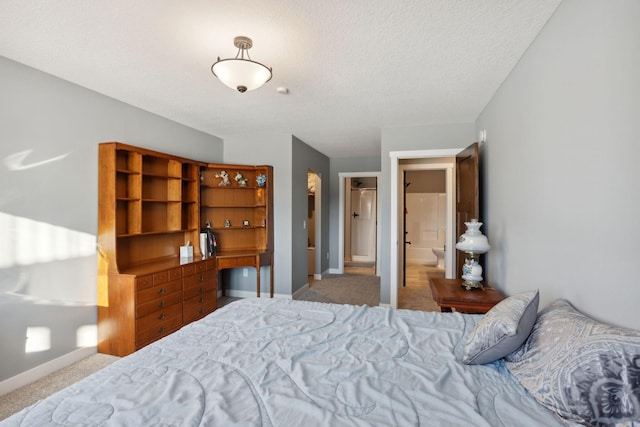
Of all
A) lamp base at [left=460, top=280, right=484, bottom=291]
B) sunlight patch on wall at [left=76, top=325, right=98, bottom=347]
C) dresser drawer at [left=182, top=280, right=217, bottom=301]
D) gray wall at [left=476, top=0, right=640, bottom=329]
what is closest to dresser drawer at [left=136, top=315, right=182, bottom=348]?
dresser drawer at [left=182, top=280, right=217, bottom=301]

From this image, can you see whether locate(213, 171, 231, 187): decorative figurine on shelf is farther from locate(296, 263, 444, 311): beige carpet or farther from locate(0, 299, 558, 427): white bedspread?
locate(0, 299, 558, 427): white bedspread

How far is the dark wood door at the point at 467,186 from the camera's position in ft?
9.85

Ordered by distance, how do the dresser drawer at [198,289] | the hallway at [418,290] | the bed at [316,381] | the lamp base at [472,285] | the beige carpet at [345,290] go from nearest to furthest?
the bed at [316,381], the lamp base at [472,285], the dresser drawer at [198,289], the hallway at [418,290], the beige carpet at [345,290]

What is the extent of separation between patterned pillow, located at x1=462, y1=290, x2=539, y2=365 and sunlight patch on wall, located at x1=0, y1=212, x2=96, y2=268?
10.2 ft

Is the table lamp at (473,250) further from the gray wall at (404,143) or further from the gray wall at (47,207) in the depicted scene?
the gray wall at (47,207)

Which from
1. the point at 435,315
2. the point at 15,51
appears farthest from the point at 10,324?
the point at 435,315

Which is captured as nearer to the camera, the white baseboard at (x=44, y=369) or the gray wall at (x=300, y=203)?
the white baseboard at (x=44, y=369)

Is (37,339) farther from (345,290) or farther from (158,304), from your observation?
(345,290)

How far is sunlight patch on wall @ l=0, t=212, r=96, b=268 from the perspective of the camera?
7.61 ft

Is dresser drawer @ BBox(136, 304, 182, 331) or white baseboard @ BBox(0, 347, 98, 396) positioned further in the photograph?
dresser drawer @ BBox(136, 304, 182, 331)

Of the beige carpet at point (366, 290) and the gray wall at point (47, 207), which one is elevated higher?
the gray wall at point (47, 207)

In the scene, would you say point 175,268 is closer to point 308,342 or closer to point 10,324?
point 10,324

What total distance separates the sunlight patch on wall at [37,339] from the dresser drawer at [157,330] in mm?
654

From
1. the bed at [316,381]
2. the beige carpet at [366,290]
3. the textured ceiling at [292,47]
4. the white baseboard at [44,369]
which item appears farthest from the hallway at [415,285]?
the white baseboard at [44,369]
